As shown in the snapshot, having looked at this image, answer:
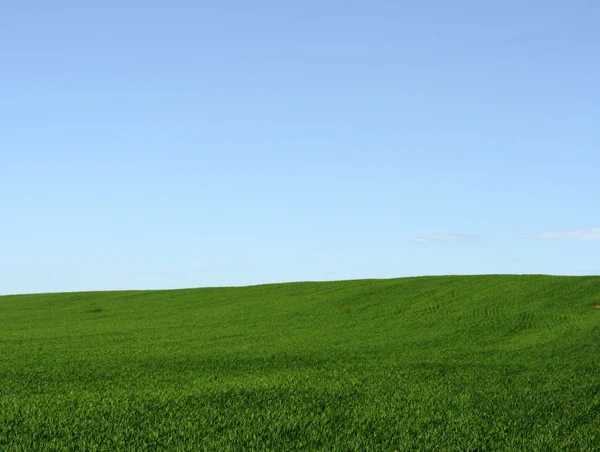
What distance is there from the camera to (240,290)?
45969 mm

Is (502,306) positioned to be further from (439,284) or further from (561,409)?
(561,409)

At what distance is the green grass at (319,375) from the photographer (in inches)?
388

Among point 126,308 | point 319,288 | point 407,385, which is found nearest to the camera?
point 407,385

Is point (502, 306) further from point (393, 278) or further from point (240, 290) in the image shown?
point (240, 290)

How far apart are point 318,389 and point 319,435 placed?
10.2ft

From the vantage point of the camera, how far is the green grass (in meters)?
9.86

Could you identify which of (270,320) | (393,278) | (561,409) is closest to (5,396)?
(561,409)

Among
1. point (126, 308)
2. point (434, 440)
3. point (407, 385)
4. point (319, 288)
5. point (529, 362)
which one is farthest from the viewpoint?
point (319, 288)

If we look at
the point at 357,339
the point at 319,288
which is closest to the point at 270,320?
the point at 357,339

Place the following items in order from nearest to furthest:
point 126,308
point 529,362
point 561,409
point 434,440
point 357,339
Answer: point 434,440, point 561,409, point 529,362, point 357,339, point 126,308

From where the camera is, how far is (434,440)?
383 inches

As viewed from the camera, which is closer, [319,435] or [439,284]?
[319,435]

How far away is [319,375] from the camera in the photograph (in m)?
15.2

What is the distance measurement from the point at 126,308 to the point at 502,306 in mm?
21819
